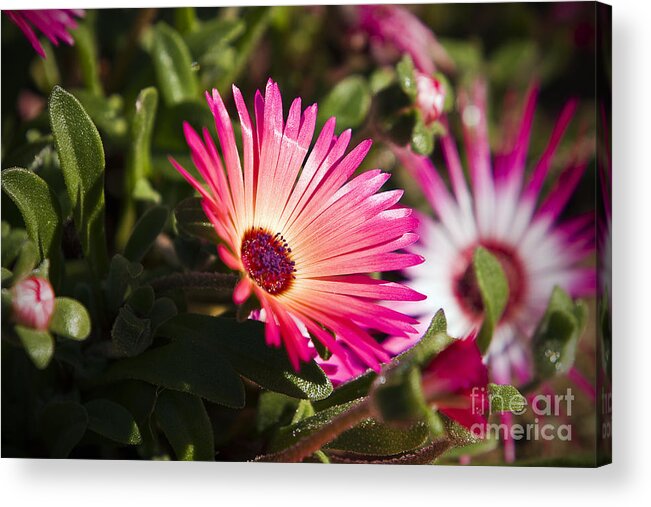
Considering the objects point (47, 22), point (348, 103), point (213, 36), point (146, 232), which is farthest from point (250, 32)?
point (146, 232)

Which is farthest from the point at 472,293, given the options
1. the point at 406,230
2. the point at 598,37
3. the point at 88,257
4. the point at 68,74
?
the point at 68,74

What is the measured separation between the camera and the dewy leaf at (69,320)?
109 centimetres

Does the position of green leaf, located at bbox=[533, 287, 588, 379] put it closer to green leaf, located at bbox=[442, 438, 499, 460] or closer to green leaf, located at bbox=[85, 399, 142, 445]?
green leaf, located at bbox=[442, 438, 499, 460]

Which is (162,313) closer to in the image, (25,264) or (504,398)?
(25,264)

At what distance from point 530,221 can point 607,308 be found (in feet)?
0.68

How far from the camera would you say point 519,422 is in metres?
1.26

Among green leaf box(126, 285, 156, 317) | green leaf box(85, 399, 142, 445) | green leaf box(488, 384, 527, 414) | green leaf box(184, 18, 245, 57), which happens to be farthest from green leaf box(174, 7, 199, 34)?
green leaf box(488, 384, 527, 414)

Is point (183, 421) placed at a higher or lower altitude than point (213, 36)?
lower

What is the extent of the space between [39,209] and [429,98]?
505 mm

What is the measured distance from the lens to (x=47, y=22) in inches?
54.6

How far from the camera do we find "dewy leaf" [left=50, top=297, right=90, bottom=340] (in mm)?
1086

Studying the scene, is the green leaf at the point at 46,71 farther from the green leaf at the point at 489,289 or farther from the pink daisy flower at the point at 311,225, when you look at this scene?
the green leaf at the point at 489,289

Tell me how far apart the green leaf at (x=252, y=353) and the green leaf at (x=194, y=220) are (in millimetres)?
120

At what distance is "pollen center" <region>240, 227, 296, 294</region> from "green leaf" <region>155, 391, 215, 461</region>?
0.16m
